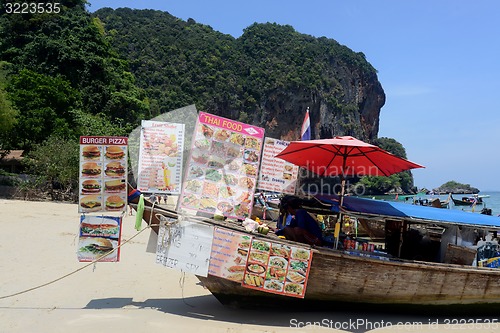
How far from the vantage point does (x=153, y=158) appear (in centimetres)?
500

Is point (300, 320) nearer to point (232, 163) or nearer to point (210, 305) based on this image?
point (210, 305)

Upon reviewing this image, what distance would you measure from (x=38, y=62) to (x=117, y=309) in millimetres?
30884

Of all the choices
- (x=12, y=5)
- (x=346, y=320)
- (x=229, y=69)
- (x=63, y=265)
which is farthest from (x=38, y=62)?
(x=229, y=69)

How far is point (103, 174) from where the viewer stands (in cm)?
495

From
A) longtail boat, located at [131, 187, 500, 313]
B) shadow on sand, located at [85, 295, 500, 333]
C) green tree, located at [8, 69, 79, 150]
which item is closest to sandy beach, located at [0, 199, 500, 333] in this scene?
shadow on sand, located at [85, 295, 500, 333]

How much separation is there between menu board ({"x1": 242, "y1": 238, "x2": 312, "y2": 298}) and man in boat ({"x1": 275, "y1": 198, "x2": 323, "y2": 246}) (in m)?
0.45

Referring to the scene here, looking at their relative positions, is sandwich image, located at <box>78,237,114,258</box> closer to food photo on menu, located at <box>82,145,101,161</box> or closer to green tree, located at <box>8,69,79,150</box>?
food photo on menu, located at <box>82,145,101,161</box>

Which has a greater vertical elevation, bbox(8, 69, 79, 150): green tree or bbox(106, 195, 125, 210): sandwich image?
bbox(8, 69, 79, 150): green tree

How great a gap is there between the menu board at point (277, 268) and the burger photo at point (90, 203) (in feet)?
7.00

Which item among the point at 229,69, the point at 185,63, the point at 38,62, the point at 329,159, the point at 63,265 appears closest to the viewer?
the point at 329,159

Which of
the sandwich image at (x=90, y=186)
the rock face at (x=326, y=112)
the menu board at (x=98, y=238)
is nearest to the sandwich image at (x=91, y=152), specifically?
the sandwich image at (x=90, y=186)

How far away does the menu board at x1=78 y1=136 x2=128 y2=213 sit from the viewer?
193 inches

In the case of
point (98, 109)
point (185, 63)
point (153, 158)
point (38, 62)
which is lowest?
point (153, 158)

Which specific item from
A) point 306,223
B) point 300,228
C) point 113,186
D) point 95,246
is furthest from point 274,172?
point 95,246
